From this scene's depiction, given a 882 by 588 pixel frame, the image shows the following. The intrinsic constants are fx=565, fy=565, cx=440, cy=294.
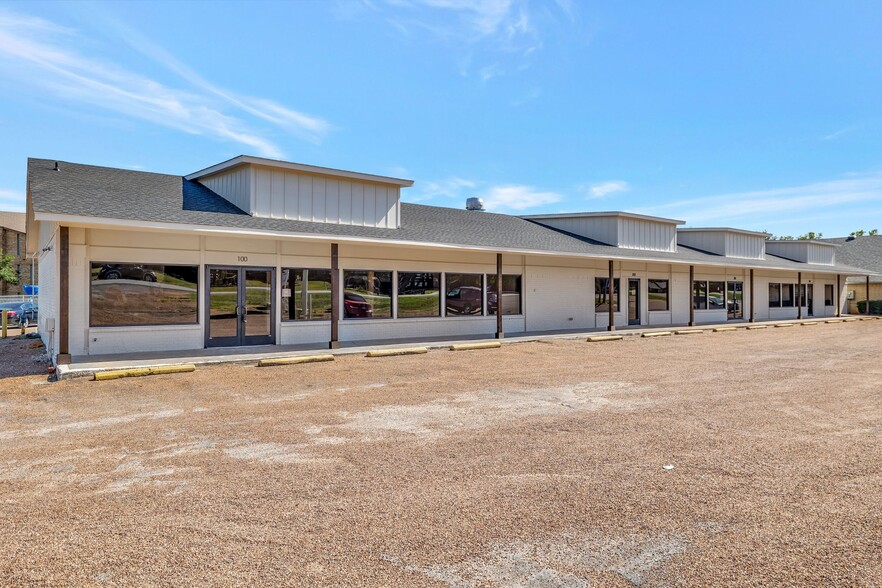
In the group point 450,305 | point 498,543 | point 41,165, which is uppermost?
point 41,165

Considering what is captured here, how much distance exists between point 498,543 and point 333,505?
53.8 inches

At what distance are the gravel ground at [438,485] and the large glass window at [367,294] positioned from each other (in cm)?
595

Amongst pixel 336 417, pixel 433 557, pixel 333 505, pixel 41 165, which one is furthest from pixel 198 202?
pixel 433 557

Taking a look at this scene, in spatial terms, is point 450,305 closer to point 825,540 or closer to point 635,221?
point 635,221

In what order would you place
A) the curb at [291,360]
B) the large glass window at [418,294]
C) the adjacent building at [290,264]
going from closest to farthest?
1. the curb at [291,360]
2. the adjacent building at [290,264]
3. the large glass window at [418,294]

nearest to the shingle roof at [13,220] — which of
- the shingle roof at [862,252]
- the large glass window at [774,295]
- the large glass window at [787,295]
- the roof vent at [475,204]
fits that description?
the roof vent at [475,204]

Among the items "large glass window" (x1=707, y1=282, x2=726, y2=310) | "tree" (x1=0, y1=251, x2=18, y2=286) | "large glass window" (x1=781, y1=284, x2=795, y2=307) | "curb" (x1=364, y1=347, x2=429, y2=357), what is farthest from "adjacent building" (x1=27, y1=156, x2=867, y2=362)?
"tree" (x1=0, y1=251, x2=18, y2=286)

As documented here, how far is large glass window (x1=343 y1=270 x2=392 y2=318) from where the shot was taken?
15.5m

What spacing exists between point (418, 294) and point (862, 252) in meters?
40.2

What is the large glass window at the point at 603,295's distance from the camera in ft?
72.1

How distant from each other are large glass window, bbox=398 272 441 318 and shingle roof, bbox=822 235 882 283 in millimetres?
33853

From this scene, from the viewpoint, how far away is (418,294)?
16.9 metres

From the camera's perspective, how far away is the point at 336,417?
24.4 feet

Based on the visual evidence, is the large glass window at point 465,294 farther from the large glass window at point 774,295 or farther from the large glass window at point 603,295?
the large glass window at point 774,295
